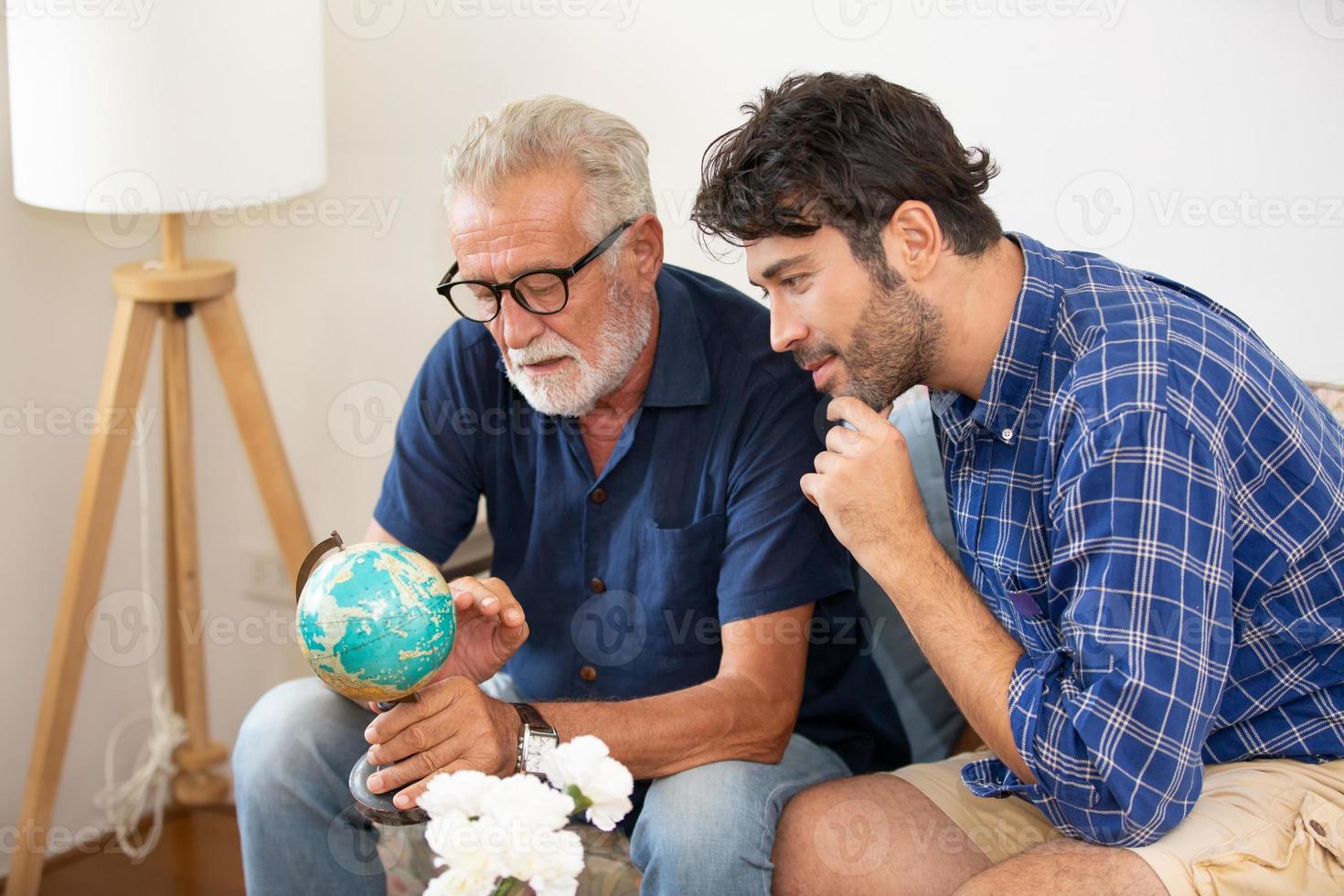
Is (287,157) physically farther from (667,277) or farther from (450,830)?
(450,830)

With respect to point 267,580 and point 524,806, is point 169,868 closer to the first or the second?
point 267,580

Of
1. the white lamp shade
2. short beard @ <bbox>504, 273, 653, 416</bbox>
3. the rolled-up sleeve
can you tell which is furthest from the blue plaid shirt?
the white lamp shade

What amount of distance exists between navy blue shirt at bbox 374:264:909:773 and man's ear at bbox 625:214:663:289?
0.06 meters

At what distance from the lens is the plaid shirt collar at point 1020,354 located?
162 centimetres

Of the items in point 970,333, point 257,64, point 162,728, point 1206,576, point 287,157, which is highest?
point 257,64

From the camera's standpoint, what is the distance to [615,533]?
2.03 metres

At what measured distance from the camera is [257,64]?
232 cm

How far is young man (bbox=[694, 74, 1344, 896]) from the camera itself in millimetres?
1416

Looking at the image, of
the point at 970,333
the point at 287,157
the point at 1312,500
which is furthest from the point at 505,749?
the point at 287,157

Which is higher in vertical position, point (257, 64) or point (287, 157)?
point (257, 64)

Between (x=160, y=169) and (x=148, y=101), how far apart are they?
0.38ft

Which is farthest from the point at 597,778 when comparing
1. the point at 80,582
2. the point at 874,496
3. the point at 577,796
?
Answer: the point at 80,582

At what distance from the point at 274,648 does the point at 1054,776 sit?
223cm

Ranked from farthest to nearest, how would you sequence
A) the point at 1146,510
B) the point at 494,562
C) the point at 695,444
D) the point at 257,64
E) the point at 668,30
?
1. the point at 668,30
2. the point at 257,64
3. the point at 494,562
4. the point at 695,444
5. the point at 1146,510
